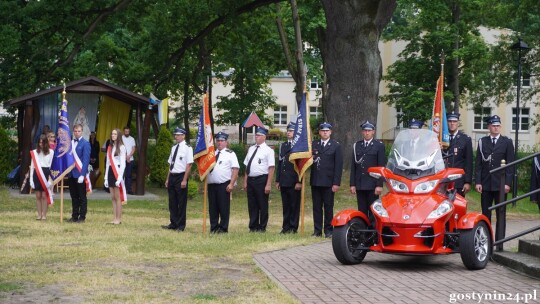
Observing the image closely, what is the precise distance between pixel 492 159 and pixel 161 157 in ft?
60.2

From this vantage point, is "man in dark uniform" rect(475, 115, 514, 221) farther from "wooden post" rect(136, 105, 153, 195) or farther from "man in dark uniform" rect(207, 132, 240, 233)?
"wooden post" rect(136, 105, 153, 195)

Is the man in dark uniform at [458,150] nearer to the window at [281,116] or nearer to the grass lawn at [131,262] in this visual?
the grass lawn at [131,262]

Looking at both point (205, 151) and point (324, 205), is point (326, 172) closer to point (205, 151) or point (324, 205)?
point (324, 205)

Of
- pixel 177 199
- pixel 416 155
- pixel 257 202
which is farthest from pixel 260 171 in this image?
pixel 416 155

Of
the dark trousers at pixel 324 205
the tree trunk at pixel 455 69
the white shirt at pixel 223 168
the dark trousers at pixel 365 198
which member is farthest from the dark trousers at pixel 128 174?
the tree trunk at pixel 455 69

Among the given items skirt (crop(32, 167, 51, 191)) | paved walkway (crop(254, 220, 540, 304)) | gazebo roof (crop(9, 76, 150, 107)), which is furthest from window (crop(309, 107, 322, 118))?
paved walkway (crop(254, 220, 540, 304))

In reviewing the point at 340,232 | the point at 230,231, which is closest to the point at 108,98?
the point at 230,231

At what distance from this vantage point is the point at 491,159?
51.3 feet

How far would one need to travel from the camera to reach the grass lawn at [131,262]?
1000 cm

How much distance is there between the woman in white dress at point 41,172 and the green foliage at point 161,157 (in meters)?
12.6

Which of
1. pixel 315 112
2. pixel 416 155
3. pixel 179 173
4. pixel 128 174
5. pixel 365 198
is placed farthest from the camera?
pixel 315 112

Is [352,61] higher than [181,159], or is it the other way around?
[352,61]

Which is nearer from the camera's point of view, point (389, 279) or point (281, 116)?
point (389, 279)

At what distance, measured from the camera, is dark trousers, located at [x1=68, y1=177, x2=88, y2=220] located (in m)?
19.0
